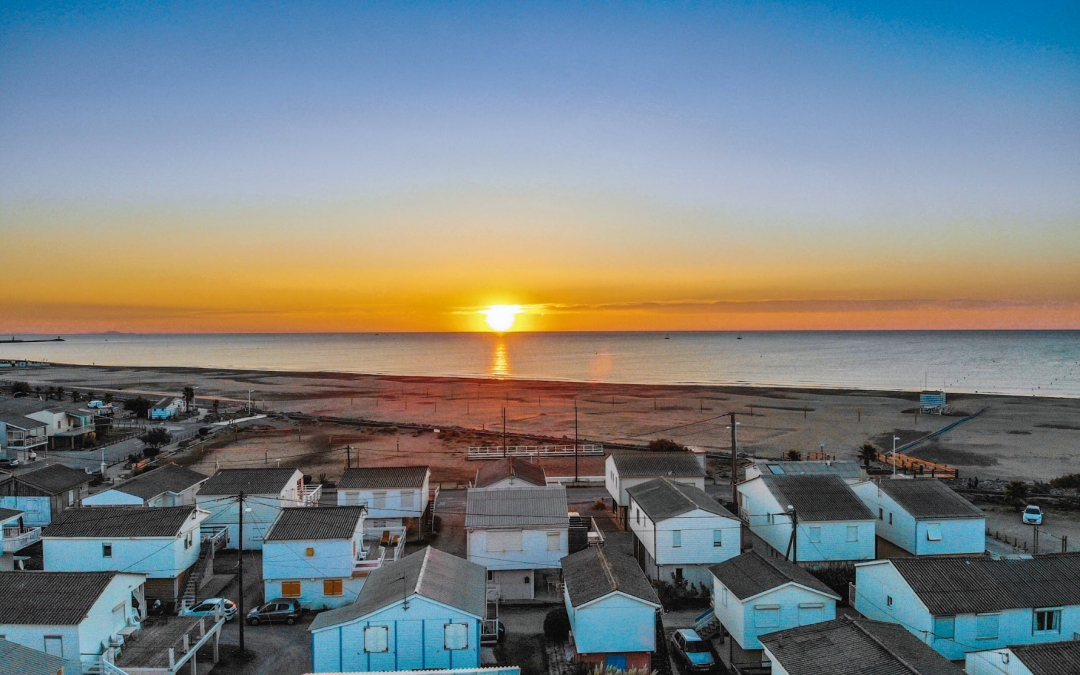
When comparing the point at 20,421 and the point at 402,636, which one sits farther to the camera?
the point at 20,421

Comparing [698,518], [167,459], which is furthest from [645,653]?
[167,459]

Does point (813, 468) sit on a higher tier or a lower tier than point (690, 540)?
higher

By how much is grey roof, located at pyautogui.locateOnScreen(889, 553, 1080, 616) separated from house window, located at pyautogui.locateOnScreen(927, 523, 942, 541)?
5063 mm

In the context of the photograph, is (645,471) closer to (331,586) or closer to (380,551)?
(380,551)

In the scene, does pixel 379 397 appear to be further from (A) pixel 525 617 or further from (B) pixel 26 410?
(A) pixel 525 617

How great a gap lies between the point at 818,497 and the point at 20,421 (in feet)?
181

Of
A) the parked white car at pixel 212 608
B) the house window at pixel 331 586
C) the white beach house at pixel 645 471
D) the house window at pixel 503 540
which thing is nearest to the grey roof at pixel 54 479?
the parked white car at pixel 212 608

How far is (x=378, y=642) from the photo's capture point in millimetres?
18031

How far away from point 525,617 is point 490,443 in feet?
113

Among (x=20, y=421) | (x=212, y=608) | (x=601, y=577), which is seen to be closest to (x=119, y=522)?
(x=212, y=608)

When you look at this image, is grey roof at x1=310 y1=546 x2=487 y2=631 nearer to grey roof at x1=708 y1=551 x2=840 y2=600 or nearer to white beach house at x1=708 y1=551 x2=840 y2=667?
white beach house at x1=708 y1=551 x2=840 y2=667

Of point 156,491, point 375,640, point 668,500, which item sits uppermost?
point 668,500

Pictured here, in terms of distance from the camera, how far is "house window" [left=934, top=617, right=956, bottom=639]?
18.6 m

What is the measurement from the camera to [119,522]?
2459 cm
